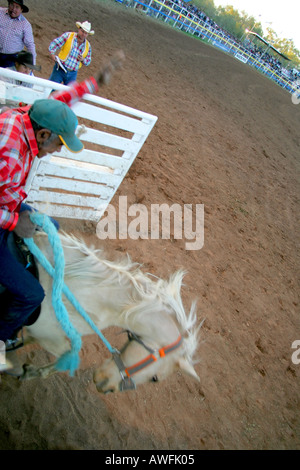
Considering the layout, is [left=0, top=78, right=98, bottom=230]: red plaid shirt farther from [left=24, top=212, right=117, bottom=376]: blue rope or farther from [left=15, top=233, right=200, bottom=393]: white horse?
[left=15, top=233, right=200, bottom=393]: white horse

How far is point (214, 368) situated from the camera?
3762 mm

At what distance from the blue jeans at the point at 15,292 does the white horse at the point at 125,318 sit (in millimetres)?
189

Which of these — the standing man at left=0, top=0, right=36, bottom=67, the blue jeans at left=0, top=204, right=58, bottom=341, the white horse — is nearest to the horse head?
the white horse

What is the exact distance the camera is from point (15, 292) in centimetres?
181

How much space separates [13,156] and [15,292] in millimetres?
888

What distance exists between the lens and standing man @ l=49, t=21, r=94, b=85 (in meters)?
4.68

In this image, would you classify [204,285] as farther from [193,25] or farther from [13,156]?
[193,25]

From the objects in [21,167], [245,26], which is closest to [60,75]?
[21,167]

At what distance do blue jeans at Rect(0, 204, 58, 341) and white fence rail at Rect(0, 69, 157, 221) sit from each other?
1528mm

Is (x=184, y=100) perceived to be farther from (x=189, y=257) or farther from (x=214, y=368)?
(x=214, y=368)

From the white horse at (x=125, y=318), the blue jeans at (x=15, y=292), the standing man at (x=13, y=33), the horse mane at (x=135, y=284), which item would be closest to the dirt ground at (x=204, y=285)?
the white horse at (x=125, y=318)

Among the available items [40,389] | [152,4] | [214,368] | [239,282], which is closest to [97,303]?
[40,389]

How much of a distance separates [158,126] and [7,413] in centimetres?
746
